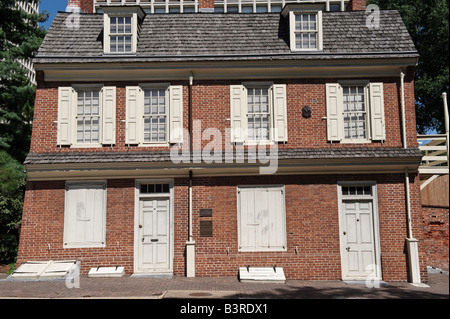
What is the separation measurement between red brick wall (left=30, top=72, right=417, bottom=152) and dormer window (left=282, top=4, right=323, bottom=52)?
4.42ft

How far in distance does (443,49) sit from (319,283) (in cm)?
1664

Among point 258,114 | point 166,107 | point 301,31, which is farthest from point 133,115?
point 301,31

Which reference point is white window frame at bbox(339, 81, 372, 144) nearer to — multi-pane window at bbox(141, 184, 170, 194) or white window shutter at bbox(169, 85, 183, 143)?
white window shutter at bbox(169, 85, 183, 143)

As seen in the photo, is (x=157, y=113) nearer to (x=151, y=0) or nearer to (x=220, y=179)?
(x=220, y=179)

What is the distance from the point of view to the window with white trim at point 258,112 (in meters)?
13.0

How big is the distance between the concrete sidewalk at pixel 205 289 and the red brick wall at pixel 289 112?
4.21m

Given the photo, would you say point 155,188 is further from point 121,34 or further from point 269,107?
point 121,34

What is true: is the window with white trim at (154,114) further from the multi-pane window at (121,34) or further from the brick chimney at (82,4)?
the brick chimney at (82,4)

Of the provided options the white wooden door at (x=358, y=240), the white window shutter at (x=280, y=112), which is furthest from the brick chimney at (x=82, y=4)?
the white wooden door at (x=358, y=240)

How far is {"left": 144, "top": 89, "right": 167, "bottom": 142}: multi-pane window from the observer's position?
13125 millimetres

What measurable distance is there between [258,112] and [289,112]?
3.36ft

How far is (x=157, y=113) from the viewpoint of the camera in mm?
13250

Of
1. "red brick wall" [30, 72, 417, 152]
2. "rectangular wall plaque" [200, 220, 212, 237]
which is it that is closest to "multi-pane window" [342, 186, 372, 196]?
"red brick wall" [30, 72, 417, 152]

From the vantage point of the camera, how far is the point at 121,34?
13516 millimetres
